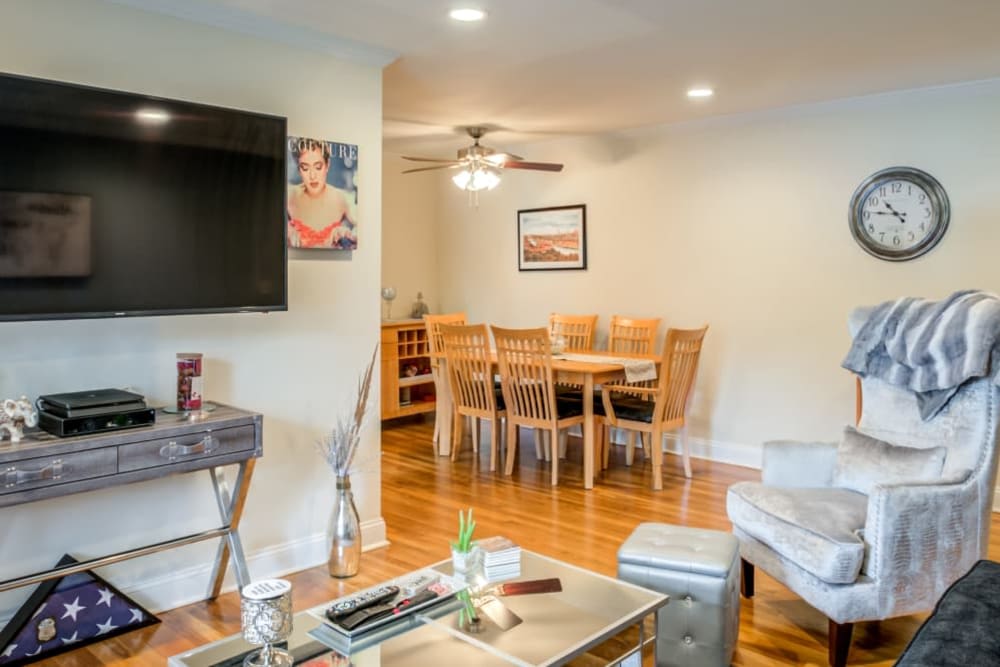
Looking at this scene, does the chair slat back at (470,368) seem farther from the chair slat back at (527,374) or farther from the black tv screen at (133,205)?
the black tv screen at (133,205)

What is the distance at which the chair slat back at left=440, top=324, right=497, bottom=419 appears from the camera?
5.12 metres

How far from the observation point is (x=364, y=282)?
11.8ft

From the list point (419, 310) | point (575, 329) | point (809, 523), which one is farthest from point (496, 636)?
point (419, 310)

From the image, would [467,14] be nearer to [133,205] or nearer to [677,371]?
[133,205]

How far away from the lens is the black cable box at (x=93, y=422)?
7.83ft

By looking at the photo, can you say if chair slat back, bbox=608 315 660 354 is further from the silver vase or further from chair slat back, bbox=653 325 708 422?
the silver vase

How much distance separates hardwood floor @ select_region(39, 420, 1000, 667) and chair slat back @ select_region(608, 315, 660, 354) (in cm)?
79

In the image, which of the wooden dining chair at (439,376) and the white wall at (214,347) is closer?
the white wall at (214,347)

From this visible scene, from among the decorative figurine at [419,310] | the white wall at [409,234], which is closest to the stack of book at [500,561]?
the decorative figurine at [419,310]

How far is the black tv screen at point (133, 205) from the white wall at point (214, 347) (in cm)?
25

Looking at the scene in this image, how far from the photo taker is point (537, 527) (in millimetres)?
3996

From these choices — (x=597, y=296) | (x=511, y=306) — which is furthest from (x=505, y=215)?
(x=597, y=296)

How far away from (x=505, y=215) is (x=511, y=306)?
0.81 meters

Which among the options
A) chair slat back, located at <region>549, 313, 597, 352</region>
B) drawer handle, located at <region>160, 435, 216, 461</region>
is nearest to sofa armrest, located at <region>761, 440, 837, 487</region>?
drawer handle, located at <region>160, 435, 216, 461</region>
